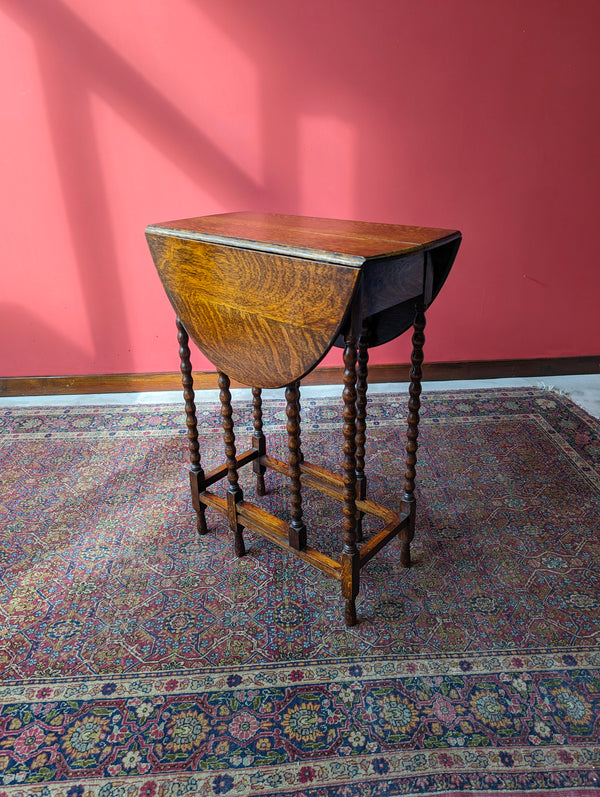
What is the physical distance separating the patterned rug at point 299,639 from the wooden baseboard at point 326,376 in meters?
0.67

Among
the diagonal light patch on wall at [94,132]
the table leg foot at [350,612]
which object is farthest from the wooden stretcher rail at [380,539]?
the diagonal light patch on wall at [94,132]

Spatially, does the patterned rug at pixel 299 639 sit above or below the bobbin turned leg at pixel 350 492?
below

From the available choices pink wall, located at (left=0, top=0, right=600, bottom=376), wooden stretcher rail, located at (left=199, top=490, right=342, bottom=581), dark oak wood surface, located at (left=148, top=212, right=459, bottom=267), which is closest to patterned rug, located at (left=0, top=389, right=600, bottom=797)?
wooden stretcher rail, located at (left=199, top=490, right=342, bottom=581)

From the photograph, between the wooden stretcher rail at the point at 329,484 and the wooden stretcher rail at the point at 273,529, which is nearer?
the wooden stretcher rail at the point at 273,529

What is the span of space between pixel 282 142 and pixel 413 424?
67.4 inches

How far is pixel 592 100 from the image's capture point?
2625mm

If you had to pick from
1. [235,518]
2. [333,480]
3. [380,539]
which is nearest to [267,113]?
[333,480]

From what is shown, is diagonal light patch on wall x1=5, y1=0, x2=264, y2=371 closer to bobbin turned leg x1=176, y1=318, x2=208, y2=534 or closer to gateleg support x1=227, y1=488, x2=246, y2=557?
bobbin turned leg x1=176, y1=318, x2=208, y2=534

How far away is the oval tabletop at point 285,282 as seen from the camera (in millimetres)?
1218

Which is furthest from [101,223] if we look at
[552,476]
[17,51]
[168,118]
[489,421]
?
[552,476]

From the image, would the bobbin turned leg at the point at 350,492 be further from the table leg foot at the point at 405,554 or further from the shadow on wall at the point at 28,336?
the shadow on wall at the point at 28,336

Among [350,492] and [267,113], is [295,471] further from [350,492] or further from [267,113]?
[267,113]

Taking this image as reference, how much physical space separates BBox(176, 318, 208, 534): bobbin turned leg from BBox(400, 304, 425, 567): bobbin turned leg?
0.67 metres

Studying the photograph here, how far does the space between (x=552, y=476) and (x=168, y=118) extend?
7.63 feet
